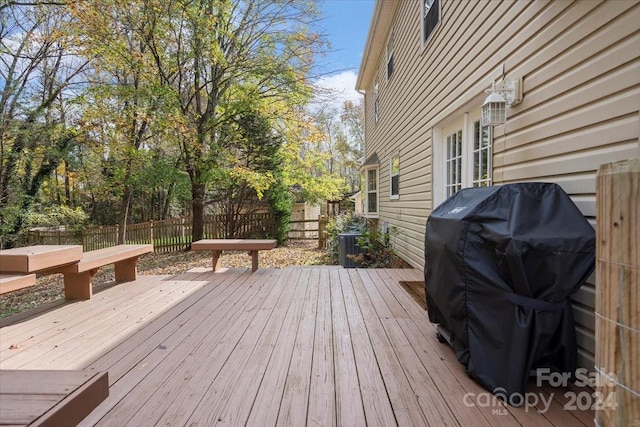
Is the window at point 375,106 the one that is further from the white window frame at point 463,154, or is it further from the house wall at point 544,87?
the white window frame at point 463,154

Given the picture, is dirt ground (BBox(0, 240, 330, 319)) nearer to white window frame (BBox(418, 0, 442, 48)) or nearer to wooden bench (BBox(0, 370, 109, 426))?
white window frame (BBox(418, 0, 442, 48))

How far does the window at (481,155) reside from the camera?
325 centimetres

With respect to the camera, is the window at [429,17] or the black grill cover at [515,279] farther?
the window at [429,17]

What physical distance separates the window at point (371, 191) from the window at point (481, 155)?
19.5 feet

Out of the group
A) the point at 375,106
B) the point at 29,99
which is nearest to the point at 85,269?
the point at 375,106

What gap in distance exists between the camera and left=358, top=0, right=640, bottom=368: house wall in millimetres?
1756

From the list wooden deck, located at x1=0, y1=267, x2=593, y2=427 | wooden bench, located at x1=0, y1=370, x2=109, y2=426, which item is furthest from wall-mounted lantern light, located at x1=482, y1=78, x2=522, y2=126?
wooden bench, located at x1=0, y1=370, x2=109, y2=426

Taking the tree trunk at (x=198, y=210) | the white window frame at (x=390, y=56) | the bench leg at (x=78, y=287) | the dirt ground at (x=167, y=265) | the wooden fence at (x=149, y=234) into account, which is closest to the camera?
the bench leg at (x=78, y=287)

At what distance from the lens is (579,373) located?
1.89 metres

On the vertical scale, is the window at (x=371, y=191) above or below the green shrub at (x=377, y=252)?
above

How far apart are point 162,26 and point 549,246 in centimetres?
930

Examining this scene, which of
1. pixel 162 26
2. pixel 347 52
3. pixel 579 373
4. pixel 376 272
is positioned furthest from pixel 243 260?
pixel 579 373

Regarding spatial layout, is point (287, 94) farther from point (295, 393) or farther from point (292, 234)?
point (295, 393)

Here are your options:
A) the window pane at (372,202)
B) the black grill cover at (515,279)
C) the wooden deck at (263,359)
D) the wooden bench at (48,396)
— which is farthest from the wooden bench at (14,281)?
the window pane at (372,202)
